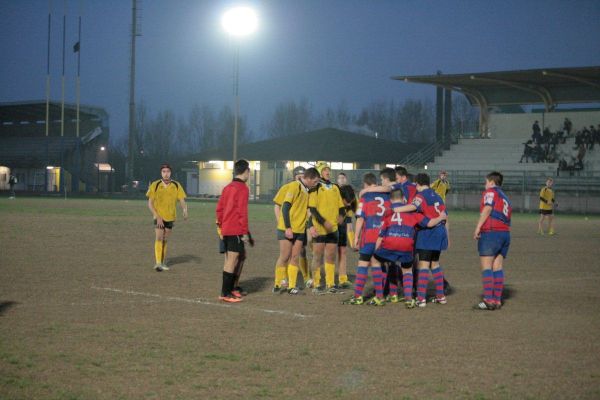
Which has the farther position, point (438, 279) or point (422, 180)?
point (438, 279)

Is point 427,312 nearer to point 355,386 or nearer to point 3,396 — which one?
point 355,386

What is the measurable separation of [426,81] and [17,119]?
5353cm

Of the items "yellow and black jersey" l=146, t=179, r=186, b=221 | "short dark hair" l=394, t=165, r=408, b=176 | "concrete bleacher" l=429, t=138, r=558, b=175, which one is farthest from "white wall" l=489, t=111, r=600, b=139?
"short dark hair" l=394, t=165, r=408, b=176

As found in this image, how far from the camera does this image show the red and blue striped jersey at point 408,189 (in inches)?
462

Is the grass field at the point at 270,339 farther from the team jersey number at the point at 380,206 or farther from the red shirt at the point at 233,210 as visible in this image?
the team jersey number at the point at 380,206

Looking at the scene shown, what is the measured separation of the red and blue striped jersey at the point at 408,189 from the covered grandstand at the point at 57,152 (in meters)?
68.5

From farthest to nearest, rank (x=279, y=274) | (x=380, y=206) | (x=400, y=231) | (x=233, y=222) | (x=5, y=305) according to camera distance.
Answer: (x=279, y=274) → (x=233, y=222) → (x=380, y=206) → (x=400, y=231) → (x=5, y=305)

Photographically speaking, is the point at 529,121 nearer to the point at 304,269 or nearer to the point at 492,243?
the point at 304,269

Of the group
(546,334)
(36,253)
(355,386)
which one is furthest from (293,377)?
(36,253)

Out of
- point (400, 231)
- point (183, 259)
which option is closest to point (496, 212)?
point (400, 231)

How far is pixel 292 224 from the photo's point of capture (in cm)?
1281

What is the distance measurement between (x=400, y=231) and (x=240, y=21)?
126ft

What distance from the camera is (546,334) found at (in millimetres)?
9664

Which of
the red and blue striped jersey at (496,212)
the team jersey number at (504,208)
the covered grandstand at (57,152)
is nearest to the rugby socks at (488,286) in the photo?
the red and blue striped jersey at (496,212)
